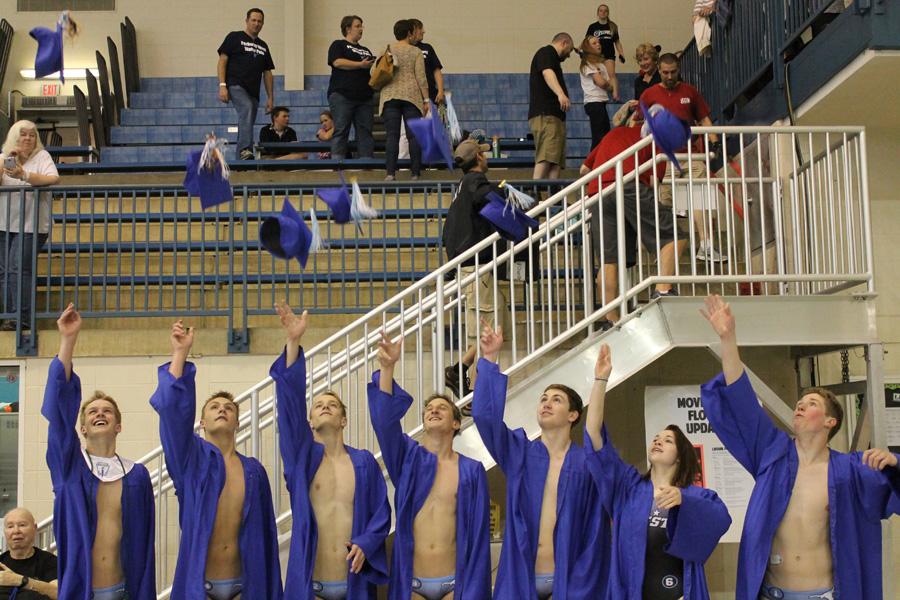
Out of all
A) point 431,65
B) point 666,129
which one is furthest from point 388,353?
point 431,65

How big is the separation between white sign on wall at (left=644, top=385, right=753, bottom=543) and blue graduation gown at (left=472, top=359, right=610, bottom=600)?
1.73 m

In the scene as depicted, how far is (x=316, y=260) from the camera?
8.41 metres

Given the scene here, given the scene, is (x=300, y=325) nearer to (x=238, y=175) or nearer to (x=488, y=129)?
(x=238, y=175)

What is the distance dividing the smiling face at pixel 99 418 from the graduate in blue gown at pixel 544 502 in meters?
1.65

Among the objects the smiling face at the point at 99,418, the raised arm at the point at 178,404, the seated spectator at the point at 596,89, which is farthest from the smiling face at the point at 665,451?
the seated spectator at the point at 596,89

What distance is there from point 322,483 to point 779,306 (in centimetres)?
253

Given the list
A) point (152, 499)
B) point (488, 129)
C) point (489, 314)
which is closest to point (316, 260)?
point (489, 314)

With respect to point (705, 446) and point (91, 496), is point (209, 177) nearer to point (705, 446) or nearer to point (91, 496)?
point (91, 496)

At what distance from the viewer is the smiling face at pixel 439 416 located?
18.6ft

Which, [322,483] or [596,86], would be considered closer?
[322,483]

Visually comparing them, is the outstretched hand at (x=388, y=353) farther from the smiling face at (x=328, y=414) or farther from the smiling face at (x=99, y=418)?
the smiling face at (x=99, y=418)

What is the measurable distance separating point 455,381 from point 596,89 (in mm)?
4217

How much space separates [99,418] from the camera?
5391 millimetres

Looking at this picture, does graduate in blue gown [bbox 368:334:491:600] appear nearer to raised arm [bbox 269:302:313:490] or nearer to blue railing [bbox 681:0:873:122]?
raised arm [bbox 269:302:313:490]
